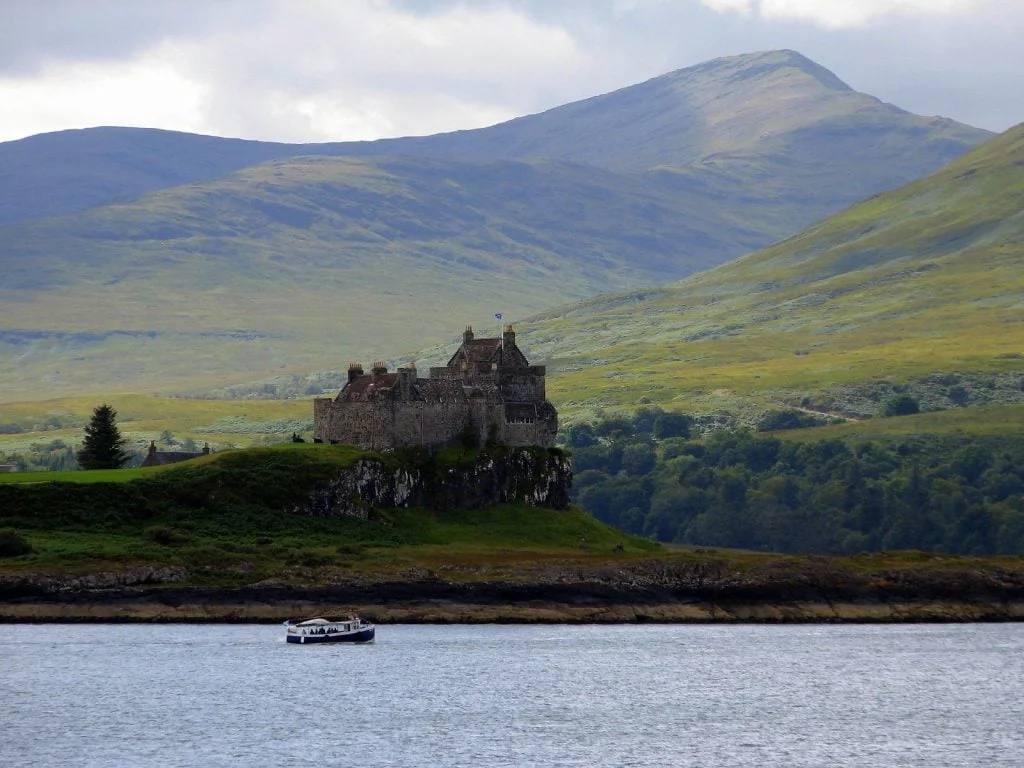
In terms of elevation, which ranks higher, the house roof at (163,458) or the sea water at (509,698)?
the house roof at (163,458)

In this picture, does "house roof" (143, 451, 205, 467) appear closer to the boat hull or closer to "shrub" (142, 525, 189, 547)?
"shrub" (142, 525, 189, 547)

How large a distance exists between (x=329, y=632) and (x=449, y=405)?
35.3 metres

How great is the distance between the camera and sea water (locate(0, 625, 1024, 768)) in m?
86.1

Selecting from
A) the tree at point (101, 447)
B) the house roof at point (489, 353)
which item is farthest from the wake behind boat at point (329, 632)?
the tree at point (101, 447)

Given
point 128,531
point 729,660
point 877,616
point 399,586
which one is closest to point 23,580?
point 128,531

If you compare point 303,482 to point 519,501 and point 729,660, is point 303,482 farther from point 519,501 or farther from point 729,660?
point 729,660

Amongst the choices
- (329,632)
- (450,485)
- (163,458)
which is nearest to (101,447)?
(163,458)

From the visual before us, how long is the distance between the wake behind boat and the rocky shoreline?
17.5 ft

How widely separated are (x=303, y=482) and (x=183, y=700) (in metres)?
47.4

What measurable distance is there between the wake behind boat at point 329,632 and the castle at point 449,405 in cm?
2920

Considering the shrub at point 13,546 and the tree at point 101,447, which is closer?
the shrub at point 13,546

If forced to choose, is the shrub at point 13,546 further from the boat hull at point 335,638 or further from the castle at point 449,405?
the castle at point 449,405

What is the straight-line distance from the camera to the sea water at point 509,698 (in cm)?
8612

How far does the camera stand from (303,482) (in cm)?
14612
